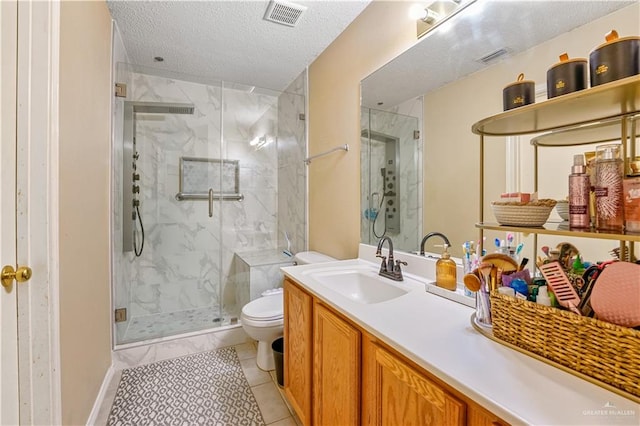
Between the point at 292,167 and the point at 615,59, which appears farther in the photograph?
the point at 292,167

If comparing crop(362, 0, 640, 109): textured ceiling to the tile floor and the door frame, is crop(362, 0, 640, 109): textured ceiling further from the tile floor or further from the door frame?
the tile floor

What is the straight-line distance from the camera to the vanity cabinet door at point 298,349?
4.44 ft

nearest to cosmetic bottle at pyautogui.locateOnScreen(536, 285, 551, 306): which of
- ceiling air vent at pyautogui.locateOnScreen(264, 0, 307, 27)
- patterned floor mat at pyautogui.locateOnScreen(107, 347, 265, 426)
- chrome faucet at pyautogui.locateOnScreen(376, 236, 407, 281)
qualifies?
chrome faucet at pyautogui.locateOnScreen(376, 236, 407, 281)

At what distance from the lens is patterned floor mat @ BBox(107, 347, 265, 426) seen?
162cm

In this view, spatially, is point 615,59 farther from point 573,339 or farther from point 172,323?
point 172,323

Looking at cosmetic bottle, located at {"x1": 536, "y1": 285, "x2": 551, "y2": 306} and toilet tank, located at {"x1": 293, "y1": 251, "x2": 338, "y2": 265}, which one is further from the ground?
cosmetic bottle, located at {"x1": 536, "y1": 285, "x2": 551, "y2": 306}

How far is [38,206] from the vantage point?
1.03 metres

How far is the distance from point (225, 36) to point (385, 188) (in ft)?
5.69

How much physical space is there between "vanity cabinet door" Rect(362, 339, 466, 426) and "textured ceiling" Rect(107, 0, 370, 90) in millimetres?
2111

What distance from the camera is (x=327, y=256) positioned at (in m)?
2.37

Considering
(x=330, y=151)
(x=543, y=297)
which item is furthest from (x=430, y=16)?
(x=543, y=297)

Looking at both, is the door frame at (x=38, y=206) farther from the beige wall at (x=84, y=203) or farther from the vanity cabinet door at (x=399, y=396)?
the vanity cabinet door at (x=399, y=396)

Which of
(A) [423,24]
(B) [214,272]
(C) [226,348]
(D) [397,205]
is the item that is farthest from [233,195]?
(A) [423,24]

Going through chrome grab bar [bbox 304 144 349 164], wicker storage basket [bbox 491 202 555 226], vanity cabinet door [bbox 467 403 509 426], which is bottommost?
vanity cabinet door [bbox 467 403 509 426]
